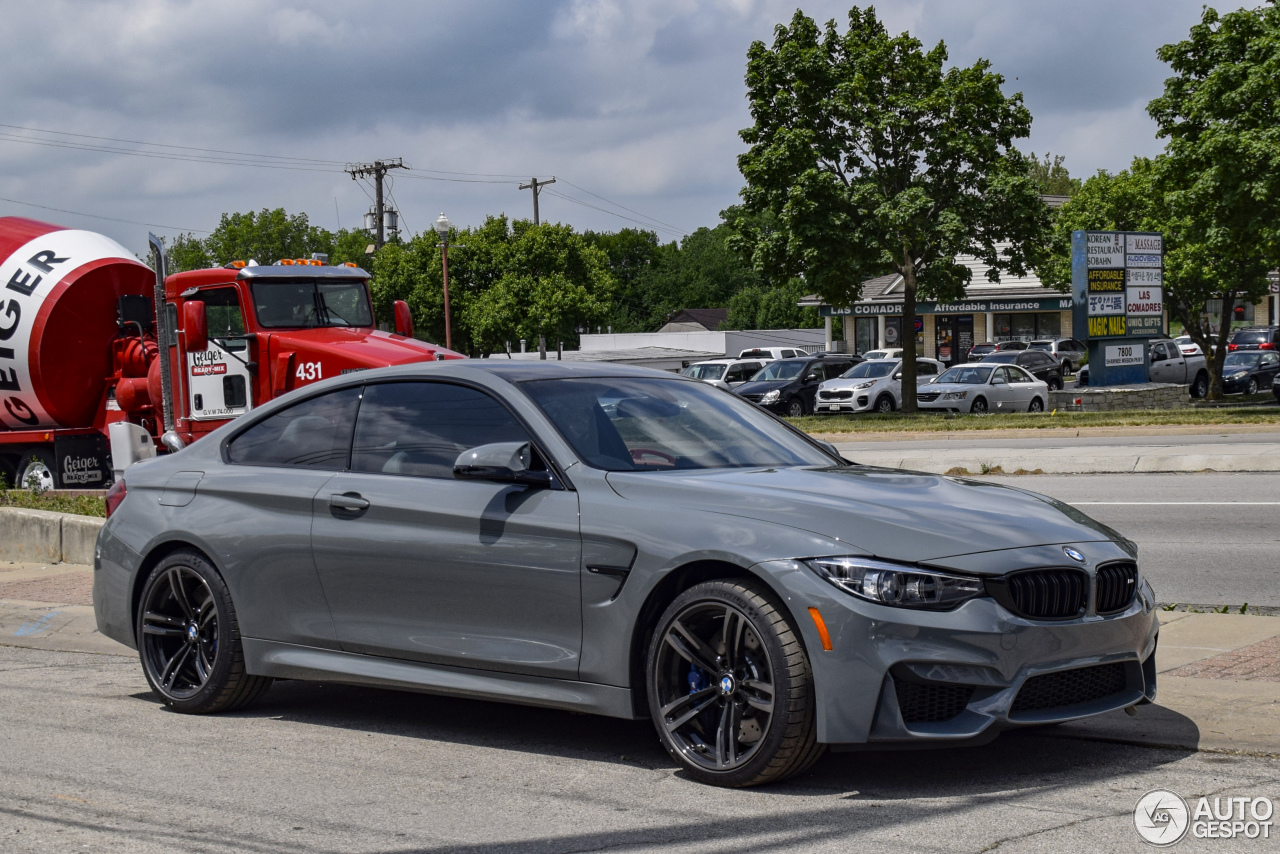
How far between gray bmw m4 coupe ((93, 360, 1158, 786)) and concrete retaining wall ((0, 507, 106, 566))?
15.5ft

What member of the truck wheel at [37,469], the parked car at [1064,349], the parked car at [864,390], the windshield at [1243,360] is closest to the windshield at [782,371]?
the parked car at [864,390]

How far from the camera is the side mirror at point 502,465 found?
5082 mm

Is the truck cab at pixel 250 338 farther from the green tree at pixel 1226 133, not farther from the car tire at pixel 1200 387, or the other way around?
the car tire at pixel 1200 387

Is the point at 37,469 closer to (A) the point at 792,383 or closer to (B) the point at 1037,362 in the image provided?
(A) the point at 792,383

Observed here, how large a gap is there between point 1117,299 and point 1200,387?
10.2 metres

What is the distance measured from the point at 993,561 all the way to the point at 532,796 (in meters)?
1.77

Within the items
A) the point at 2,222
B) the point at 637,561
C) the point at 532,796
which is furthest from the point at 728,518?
the point at 2,222

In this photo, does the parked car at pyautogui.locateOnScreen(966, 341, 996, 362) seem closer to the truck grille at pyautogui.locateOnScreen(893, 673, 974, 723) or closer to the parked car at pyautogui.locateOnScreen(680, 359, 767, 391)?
the parked car at pyautogui.locateOnScreen(680, 359, 767, 391)

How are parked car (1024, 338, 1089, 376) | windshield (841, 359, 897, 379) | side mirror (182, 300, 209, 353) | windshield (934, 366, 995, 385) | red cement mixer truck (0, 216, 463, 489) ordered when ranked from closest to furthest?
1. side mirror (182, 300, 209, 353)
2. red cement mixer truck (0, 216, 463, 489)
3. windshield (934, 366, 995, 385)
4. windshield (841, 359, 897, 379)
5. parked car (1024, 338, 1089, 376)

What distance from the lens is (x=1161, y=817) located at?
4.28 metres

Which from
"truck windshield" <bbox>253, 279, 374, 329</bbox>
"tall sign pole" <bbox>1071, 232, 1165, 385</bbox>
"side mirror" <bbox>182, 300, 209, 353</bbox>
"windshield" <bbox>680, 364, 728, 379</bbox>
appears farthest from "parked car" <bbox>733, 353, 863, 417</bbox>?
"side mirror" <bbox>182, 300, 209, 353</bbox>

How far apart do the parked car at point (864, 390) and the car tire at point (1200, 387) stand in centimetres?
1003

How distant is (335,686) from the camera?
697cm

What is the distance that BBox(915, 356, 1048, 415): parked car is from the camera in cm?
3366
